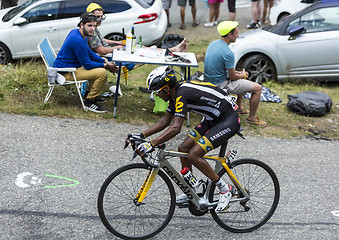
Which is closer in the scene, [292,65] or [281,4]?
[292,65]

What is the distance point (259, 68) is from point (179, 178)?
19.5ft

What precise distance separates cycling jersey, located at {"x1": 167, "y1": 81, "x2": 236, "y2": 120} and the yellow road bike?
1.12 feet

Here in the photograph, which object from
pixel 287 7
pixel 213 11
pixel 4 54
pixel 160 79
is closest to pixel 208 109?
pixel 160 79

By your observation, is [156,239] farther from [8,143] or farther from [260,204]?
[8,143]

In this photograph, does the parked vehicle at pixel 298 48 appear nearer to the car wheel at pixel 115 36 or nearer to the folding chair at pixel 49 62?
the car wheel at pixel 115 36

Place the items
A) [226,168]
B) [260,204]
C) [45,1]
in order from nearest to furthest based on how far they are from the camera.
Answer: [226,168] → [260,204] → [45,1]

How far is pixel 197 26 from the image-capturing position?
47.3ft

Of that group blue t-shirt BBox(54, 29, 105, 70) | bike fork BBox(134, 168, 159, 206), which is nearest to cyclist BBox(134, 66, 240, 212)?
bike fork BBox(134, 168, 159, 206)

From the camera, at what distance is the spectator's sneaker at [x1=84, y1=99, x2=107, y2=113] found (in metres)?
7.82

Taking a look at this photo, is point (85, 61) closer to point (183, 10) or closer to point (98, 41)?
point (98, 41)

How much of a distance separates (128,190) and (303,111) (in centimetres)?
485

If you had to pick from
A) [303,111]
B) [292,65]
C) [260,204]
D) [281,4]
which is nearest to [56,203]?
[260,204]

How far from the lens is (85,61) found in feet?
24.6

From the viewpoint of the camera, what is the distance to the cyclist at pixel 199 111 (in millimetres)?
4387
